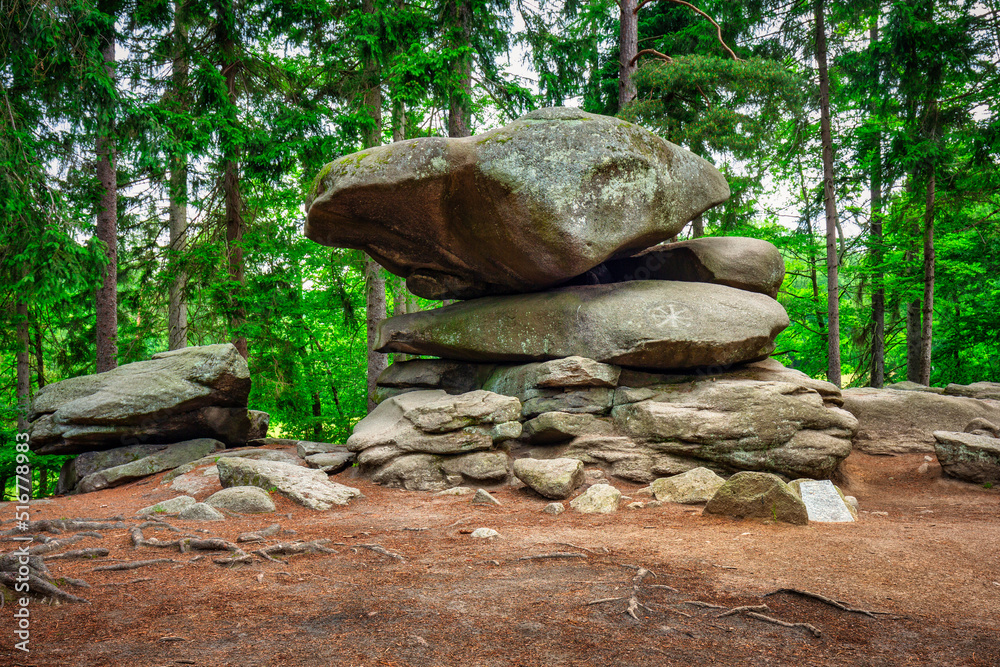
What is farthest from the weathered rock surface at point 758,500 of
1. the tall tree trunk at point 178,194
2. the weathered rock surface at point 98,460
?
the tall tree trunk at point 178,194

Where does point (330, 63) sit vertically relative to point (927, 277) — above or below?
above

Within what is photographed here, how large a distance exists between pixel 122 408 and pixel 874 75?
55.2ft

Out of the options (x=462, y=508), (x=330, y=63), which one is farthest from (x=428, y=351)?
(x=330, y=63)

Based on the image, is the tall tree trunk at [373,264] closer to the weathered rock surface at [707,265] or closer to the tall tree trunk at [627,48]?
the weathered rock surface at [707,265]

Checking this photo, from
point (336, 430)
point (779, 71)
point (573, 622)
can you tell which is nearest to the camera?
point (573, 622)

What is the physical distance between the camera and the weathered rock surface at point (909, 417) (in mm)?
8859

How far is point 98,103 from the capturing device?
915 cm

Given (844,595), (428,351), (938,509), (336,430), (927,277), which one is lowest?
(336,430)

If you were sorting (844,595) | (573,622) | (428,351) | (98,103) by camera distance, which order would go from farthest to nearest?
(428,351) < (98,103) < (844,595) < (573,622)

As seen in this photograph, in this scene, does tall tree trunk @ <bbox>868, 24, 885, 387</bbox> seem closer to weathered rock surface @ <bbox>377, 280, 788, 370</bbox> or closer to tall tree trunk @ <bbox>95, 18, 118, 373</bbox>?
weathered rock surface @ <bbox>377, 280, 788, 370</bbox>

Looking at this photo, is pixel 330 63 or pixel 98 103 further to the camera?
pixel 330 63

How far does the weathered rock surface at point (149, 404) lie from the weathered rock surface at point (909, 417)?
10.3 meters

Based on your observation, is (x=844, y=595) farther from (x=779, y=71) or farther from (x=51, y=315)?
(x=51, y=315)

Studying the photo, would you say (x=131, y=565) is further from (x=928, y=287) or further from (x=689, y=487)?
(x=928, y=287)
